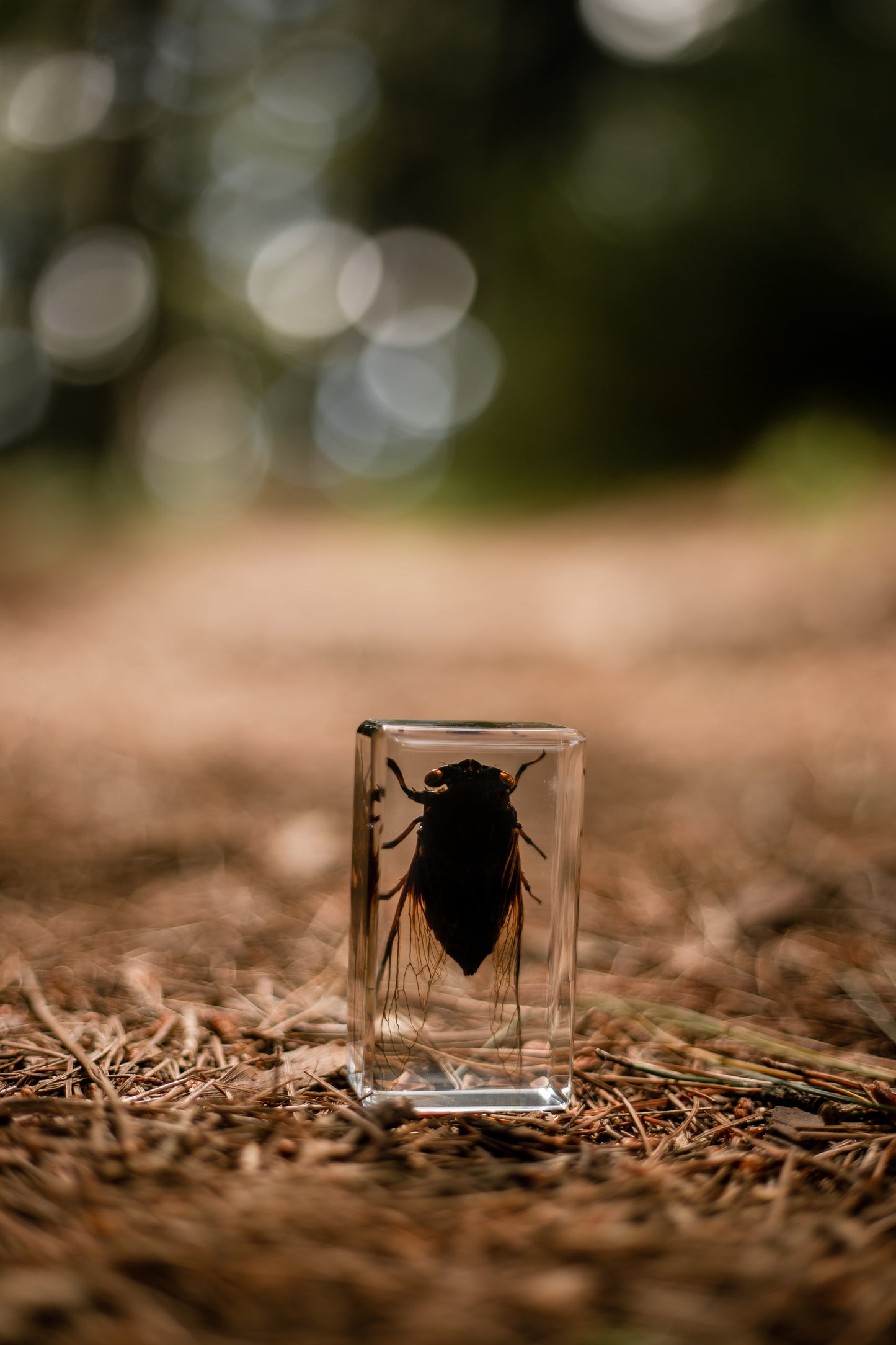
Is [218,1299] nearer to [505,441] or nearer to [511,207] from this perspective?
[505,441]

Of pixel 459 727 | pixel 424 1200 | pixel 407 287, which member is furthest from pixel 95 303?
pixel 424 1200

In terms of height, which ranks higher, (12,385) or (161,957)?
(12,385)

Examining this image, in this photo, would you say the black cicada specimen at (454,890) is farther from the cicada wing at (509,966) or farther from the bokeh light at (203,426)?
the bokeh light at (203,426)

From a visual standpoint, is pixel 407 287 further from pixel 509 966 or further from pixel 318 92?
pixel 509 966

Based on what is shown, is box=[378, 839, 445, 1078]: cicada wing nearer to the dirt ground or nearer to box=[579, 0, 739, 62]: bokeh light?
the dirt ground

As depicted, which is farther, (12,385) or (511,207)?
(12,385)

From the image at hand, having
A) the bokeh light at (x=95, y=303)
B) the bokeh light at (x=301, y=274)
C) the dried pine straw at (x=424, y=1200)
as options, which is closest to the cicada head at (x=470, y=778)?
the dried pine straw at (x=424, y=1200)

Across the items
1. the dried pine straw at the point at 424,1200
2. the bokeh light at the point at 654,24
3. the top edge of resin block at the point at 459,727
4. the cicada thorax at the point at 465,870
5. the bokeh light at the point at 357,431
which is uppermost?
the bokeh light at the point at 654,24

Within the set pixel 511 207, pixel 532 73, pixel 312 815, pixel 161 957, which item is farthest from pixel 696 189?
pixel 161 957
